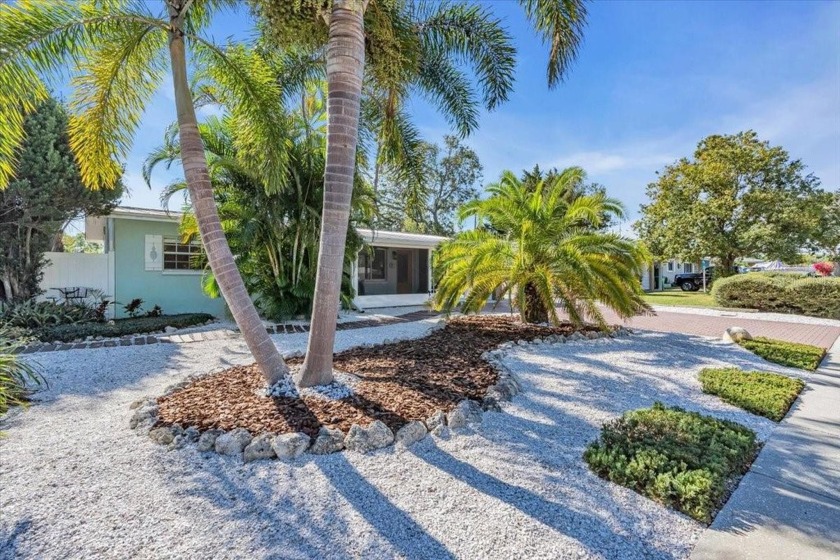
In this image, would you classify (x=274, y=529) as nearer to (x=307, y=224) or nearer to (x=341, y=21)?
(x=341, y=21)

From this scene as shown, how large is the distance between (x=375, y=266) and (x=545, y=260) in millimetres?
10805

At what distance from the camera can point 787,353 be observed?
7.74 meters

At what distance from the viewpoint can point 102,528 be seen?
252cm

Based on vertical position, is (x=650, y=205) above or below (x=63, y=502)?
above

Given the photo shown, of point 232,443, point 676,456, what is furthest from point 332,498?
point 676,456

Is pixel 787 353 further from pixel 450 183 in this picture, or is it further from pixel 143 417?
pixel 450 183

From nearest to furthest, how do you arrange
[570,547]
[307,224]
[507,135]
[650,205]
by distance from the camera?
[570,547], [307,224], [507,135], [650,205]

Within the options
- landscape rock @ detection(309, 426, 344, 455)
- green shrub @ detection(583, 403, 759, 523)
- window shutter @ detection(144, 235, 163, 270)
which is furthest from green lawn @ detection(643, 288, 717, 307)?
window shutter @ detection(144, 235, 163, 270)

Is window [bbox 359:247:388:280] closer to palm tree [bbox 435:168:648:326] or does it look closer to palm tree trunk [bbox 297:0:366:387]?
palm tree [bbox 435:168:648:326]

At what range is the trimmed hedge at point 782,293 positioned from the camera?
1395 centimetres

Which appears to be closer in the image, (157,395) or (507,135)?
(157,395)

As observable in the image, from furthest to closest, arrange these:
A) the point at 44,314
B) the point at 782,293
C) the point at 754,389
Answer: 1. the point at 782,293
2. the point at 44,314
3. the point at 754,389

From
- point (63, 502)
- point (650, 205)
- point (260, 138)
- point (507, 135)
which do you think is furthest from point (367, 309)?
point (650, 205)

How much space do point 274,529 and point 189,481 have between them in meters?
1.03
